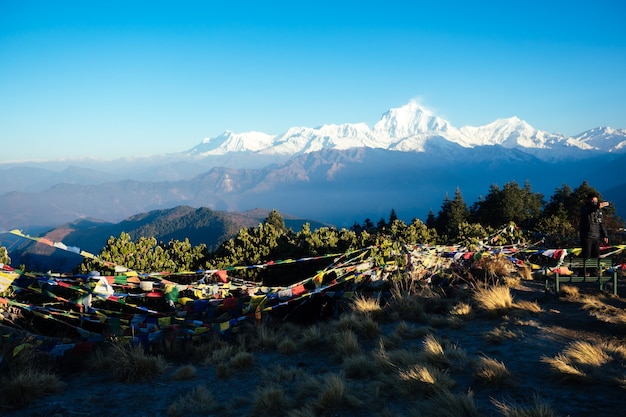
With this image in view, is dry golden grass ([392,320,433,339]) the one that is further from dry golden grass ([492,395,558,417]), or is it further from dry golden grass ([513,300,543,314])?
dry golden grass ([492,395,558,417])

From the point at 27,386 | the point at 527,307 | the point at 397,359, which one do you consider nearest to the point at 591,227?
the point at 527,307

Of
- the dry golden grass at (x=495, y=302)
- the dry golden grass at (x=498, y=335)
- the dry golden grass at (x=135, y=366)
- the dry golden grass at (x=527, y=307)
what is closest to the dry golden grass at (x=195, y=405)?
the dry golden grass at (x=135, y=366)

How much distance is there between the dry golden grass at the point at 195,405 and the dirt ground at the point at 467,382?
112 mm

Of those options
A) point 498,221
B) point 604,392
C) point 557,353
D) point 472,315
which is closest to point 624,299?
point 472,315

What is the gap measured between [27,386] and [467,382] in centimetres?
620

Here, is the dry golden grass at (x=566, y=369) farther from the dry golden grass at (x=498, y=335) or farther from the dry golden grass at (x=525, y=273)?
the dry golden grass at (x=525, y=273)

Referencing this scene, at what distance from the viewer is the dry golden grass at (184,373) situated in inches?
259

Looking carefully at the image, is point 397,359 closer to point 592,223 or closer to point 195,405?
point 195,405

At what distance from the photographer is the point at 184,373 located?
261 inches

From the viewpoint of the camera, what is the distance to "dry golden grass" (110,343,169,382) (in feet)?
21.7

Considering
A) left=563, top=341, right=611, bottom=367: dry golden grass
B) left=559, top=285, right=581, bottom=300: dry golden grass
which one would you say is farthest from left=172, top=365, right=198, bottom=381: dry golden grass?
left=559, top=285, right=581, bottom=300: dry golden grass

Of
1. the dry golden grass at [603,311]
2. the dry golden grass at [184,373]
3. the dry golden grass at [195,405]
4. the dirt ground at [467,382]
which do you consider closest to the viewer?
the dirt ground at [467,382]

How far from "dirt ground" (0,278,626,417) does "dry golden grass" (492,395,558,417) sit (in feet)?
0.40

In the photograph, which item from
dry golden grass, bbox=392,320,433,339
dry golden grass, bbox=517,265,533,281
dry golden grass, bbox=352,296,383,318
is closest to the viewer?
dry golden grass, bbox=392,320,433,339
